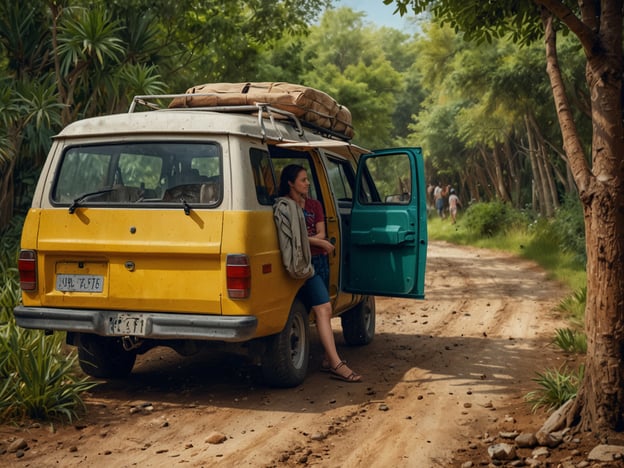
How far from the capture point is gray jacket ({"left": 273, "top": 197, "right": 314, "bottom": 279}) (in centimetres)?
612

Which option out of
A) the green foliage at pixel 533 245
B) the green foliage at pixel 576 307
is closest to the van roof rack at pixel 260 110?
the green foliage at pixel 576 307

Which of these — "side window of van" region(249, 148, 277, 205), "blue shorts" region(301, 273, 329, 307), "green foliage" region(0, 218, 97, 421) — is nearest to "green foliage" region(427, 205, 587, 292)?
"blue shorts" region(301, 273, 329, 307)

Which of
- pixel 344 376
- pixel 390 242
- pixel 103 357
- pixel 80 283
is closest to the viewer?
pixel 80 283

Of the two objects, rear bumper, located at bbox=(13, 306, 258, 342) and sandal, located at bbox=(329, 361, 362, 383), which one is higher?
rear bumper, located at bbox=(13, 306, 258, 342)

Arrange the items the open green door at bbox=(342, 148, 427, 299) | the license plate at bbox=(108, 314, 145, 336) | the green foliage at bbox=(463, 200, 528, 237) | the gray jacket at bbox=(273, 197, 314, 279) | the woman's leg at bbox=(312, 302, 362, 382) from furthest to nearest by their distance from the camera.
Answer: the green foliage at bbox=(463, 200, 528, 237), the open green door at bbox=(342, 148, 427, 299), the woman's leg at bbox=(312, 302, 362, 382), the gray jacket at bbox=(273, 197, 314, 279), the license plate at bbox=(108, 314, 145, 336)

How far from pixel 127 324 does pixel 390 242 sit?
2599 mm

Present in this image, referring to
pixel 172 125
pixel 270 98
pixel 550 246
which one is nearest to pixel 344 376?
pixel 270 98

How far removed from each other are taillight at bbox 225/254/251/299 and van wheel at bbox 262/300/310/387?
0.83 meters

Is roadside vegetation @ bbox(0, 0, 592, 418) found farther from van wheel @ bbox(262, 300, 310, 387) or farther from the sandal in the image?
the sandal

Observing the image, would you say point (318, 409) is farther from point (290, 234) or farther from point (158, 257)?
point (158, 257)

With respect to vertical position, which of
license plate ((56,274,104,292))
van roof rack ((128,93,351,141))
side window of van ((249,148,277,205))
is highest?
van roof rack ((128,93,351,141))

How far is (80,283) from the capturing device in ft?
19.4

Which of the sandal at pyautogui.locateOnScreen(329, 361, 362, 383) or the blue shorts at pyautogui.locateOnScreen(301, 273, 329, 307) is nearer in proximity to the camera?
the blue shorts at pyautogui.locateOnScreen(301, 273, 329, 307)

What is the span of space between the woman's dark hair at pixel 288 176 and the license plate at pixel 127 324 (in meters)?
1.72
